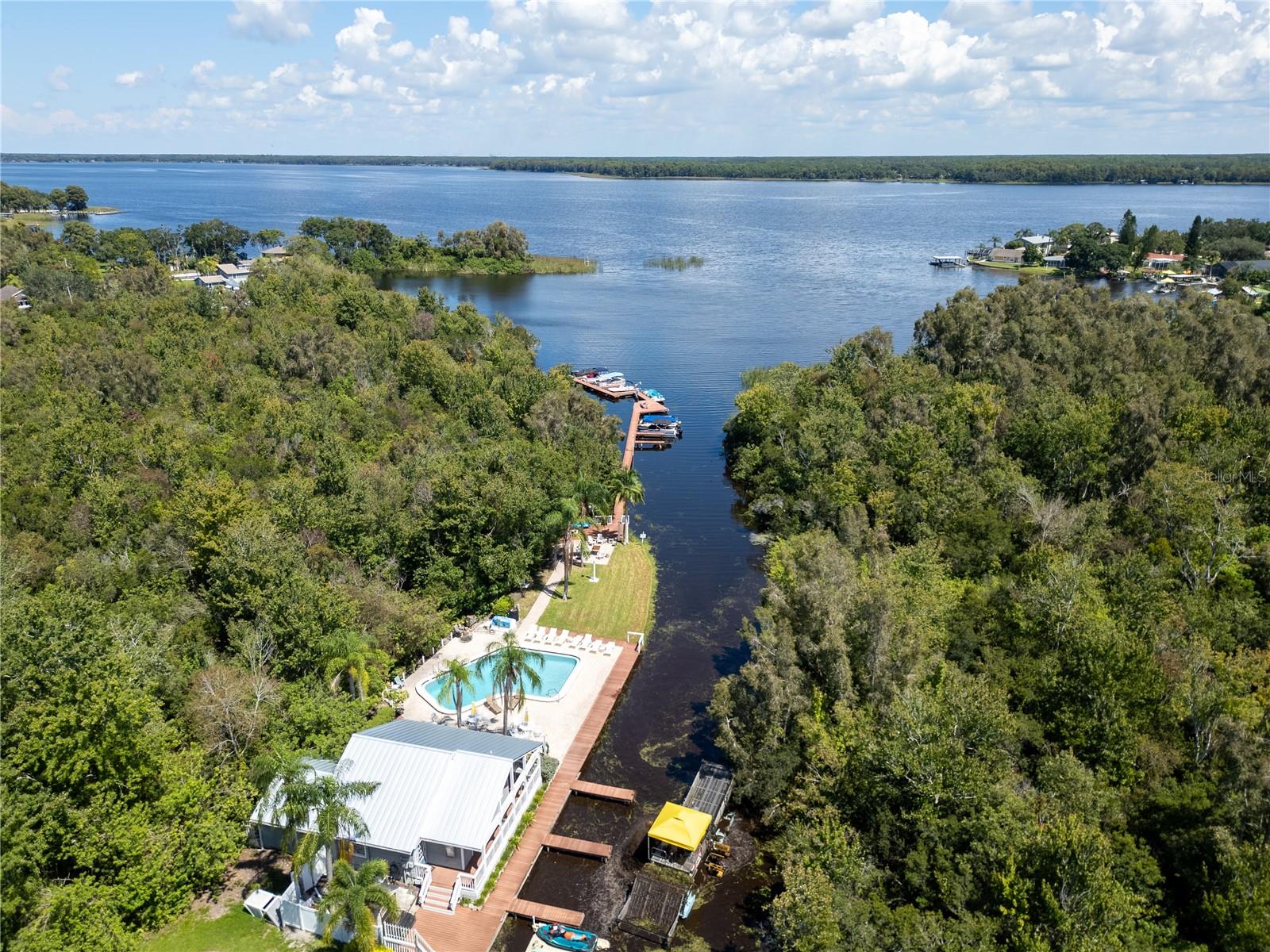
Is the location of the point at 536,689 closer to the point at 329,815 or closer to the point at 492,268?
the point at 329,815

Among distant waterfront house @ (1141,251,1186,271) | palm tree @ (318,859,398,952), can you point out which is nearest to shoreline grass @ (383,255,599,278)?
distant waterfront house @ (1141,251,1186,271)

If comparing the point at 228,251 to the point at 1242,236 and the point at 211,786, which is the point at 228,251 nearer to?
the point at 211,786

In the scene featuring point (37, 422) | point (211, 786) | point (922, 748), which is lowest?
point (211, 786)

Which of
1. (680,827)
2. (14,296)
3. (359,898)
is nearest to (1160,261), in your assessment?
(680,827)

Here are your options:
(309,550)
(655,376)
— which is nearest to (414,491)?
(309,550)

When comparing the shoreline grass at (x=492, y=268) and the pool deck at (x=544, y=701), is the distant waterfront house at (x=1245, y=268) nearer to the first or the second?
the shoreline grass at (x=492, y=268)

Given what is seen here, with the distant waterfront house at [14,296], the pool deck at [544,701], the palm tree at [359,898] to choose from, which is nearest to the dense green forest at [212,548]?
the pool deck at [544,701]

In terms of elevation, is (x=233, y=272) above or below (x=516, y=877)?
above
